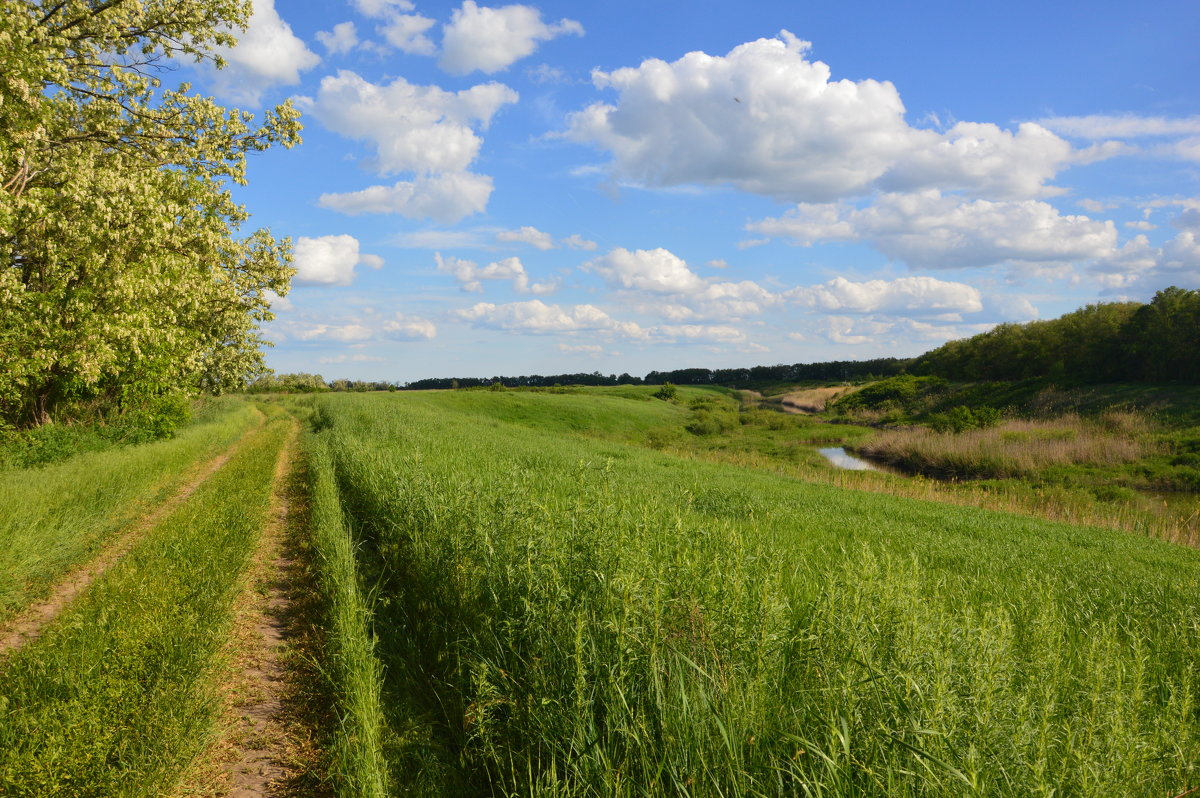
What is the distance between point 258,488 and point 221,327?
1260cm

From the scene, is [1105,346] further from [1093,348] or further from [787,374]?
[787,374]

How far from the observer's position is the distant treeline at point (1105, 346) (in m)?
42.2

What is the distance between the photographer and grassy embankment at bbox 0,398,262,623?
791 cm

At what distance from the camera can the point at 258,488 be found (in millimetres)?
14164

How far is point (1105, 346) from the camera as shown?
48.6m

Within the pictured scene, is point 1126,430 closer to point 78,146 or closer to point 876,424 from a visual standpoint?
point 876,424

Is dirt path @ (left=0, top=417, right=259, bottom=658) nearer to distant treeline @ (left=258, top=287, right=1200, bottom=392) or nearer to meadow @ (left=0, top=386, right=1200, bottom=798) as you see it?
meadow @ (left=0, top=386, right=1200, bottom=798)

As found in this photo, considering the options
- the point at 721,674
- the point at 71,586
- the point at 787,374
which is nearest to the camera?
the point at 721,674

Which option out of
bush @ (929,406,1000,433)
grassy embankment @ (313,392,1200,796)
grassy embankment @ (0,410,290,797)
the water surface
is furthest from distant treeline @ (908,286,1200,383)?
grassy embankment @ (0,410,290,797)

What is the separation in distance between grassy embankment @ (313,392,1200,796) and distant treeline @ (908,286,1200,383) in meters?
47.7

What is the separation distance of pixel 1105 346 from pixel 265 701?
2419 inches

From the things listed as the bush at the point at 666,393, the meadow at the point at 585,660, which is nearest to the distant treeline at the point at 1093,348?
the bush at the point at 666,393

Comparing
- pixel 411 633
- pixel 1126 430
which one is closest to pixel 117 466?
pixel 411 633

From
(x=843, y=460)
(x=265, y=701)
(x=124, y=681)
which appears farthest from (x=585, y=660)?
(x=843, y=460)
